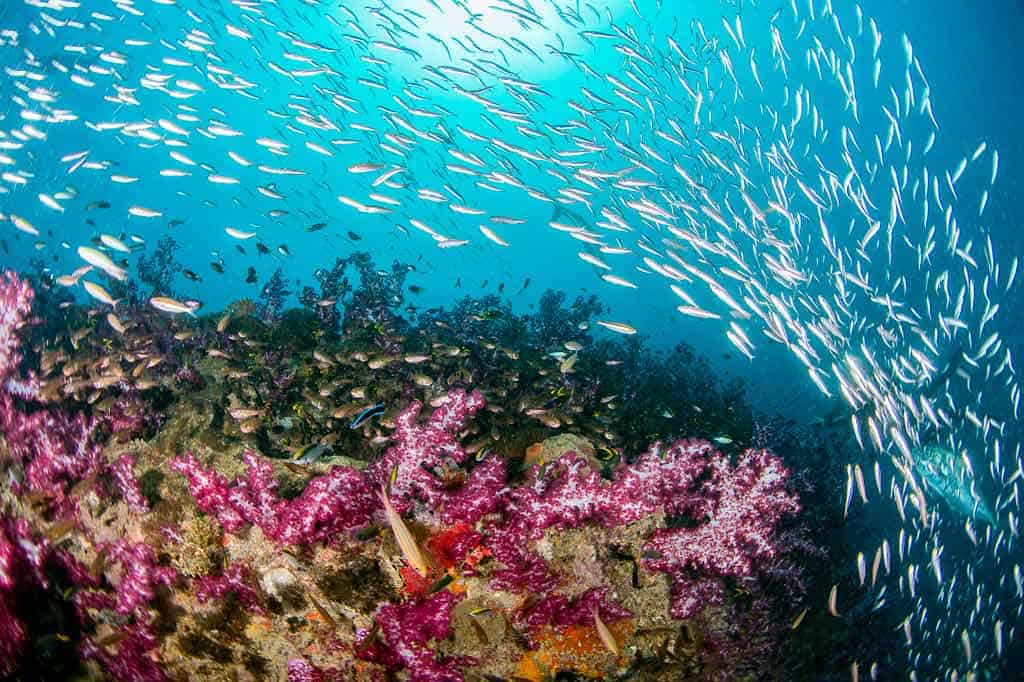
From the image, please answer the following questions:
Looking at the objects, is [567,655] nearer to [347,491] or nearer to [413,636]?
[413,636]

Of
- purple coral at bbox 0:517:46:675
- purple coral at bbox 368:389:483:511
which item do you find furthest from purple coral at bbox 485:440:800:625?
purple coral at bbox 0:517:46:675

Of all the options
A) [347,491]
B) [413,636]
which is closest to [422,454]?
[347,491]

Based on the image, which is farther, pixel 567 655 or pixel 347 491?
pixel 567 655

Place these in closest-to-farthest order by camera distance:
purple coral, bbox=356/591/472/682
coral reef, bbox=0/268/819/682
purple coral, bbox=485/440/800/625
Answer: purple coral, bbox=356/591/472/682 < coral reef, bbox=0/268/819/682 < purple coral, bbox=485/440/800/625

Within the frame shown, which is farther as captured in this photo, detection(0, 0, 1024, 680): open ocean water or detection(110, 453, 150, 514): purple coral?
detection(110, 453, 150, 514): purple coral

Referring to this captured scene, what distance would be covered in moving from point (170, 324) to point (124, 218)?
12563 centimetres

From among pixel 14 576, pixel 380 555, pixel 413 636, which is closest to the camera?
pixel 413 636

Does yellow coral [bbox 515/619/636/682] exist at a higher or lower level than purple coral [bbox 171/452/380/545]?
lower

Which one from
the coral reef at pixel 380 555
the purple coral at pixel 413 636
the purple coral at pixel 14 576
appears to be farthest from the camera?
the purple coral at pixel 14 576

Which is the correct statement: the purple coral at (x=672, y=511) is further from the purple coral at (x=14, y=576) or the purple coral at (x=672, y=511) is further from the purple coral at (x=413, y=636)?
the purple coral at (x=14, y=576)

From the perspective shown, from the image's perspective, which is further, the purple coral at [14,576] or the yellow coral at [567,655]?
the purple coral at [14,576]

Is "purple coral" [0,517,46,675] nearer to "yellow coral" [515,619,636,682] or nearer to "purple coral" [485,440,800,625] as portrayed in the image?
"purple coral" [485,440,800,625]

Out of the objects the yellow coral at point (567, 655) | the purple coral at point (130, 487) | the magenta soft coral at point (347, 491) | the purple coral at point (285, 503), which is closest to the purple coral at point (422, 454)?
the magenta soft coral at point (347, 491)

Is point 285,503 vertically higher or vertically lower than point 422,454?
lower
